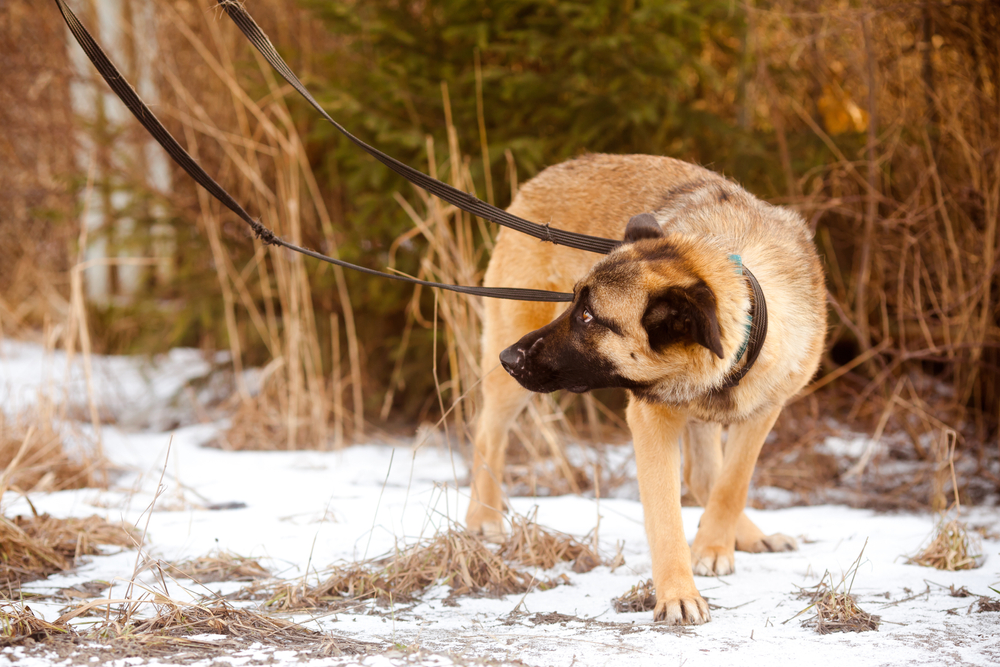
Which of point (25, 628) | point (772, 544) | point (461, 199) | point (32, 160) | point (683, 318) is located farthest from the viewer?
point (32, 160)

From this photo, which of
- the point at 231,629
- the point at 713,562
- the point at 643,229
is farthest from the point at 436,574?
the point at 643,229

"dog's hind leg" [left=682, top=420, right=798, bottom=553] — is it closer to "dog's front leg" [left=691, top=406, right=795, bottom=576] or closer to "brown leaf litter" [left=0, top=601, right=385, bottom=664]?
"dog's front leg" [left=691, top=406, right=795, bottom=576]

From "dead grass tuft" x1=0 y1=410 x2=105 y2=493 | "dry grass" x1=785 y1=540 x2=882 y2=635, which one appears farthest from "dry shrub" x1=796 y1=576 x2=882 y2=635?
"dead grass tuft" x1=0 y1=410 x2=105 y2=493

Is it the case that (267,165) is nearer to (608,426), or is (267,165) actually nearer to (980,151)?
(608,426)

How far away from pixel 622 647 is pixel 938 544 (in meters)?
1.64

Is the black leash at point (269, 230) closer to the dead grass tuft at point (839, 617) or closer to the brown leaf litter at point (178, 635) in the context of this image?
the dead grass tuft at point (839, 617)

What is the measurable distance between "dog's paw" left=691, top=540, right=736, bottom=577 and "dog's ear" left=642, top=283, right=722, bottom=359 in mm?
1050

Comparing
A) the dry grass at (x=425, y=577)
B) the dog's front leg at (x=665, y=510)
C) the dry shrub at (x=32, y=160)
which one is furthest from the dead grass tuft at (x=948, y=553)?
the dry shrub at (x=32, y=160)

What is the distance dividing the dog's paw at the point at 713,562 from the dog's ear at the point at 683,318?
1050 millimetres

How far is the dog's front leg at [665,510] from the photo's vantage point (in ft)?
8.17

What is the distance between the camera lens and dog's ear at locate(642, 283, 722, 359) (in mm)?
2268

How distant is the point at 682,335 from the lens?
8.21 feet

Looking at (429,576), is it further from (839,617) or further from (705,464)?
(705,464)

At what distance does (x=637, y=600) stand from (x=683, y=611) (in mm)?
217
